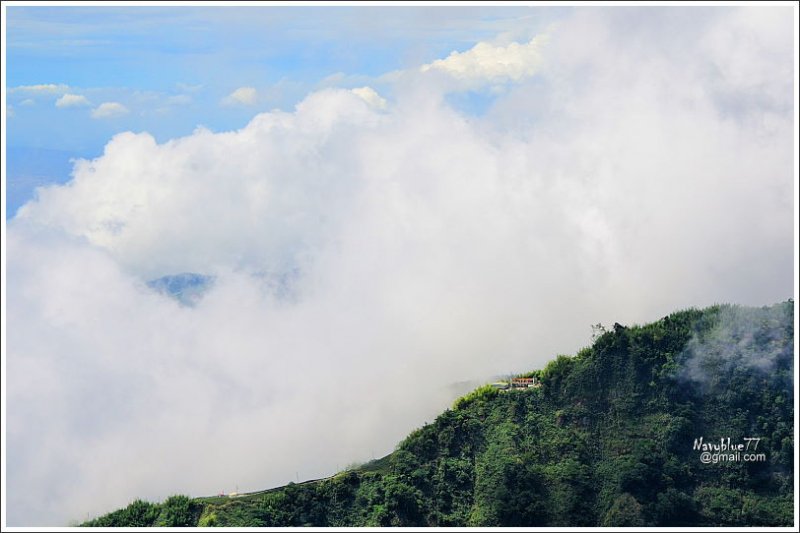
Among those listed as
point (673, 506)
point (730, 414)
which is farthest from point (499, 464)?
point (730, 414)

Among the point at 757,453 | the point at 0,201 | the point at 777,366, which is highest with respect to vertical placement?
the point at 0,201

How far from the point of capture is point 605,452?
38.8 metres

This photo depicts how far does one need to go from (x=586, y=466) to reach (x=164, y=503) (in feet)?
54.6

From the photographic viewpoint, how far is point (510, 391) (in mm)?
42000

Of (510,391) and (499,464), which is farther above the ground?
(510,391)

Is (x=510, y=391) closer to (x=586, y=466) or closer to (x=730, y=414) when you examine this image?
(x=586, y=466)

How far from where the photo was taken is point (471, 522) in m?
37.1

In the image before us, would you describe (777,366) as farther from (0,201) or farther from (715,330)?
(0,201)

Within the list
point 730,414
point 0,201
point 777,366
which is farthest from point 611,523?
point 0,201

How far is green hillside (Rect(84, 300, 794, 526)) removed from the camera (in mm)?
36812

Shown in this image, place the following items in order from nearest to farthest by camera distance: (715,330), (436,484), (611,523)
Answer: (611,523), (436,484), (715,330)

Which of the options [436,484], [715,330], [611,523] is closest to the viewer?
[611,523]

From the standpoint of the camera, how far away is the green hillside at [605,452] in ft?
121

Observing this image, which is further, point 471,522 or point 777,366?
point 777,366
